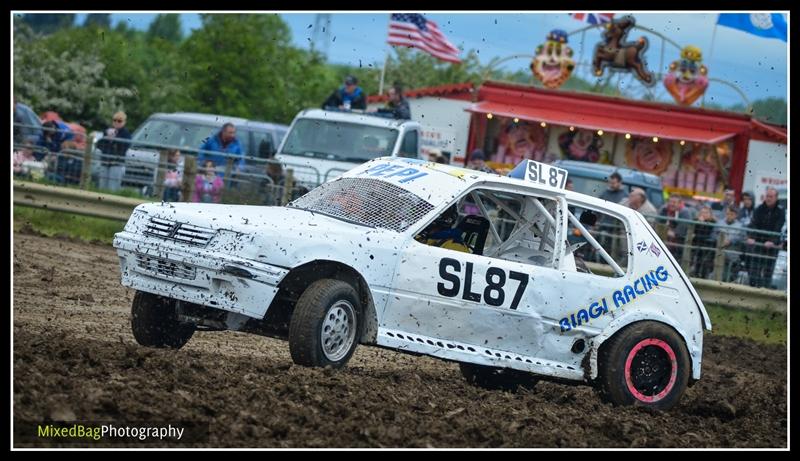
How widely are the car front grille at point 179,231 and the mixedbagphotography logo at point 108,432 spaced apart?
1.82 meters

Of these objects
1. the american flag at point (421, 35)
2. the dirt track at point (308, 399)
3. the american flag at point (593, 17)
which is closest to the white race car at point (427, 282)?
the dirt track at point (308, 399)

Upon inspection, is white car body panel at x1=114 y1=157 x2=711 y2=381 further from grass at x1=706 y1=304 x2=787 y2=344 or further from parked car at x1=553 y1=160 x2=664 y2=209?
parked car at x1=553 y1=160 x2=664 y2=209

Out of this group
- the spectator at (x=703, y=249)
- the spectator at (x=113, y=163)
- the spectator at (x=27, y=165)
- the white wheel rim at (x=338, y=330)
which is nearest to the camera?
the white wheel rim at (x=338, y=330)

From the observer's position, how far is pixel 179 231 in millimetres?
8609

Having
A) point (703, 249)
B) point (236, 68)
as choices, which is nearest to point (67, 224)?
point (703, 249)

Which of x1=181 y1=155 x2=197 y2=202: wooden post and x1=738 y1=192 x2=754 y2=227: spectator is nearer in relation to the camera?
x1=181 y1=155 x2=197 y2=202: wooden post

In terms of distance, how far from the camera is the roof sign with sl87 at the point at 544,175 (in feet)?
32.3

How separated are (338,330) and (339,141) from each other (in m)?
12.7

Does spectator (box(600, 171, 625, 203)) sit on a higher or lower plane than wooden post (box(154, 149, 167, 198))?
higher

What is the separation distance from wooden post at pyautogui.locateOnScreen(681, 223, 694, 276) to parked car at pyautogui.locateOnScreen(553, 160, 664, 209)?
4.11m

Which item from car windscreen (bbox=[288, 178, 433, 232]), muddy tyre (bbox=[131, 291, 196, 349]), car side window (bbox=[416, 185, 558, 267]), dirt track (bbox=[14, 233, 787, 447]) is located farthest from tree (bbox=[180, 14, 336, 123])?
muddy tyre (bbox=[131, 291, 196, 349])

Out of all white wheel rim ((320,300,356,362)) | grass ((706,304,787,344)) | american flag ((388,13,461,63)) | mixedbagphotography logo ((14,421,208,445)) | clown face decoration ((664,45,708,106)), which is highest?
american flag ((388,13,461,63))

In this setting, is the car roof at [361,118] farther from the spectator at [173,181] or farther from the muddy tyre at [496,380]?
the muddy tyre at [496,380]

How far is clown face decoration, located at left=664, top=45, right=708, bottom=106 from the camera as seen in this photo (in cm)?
3353
